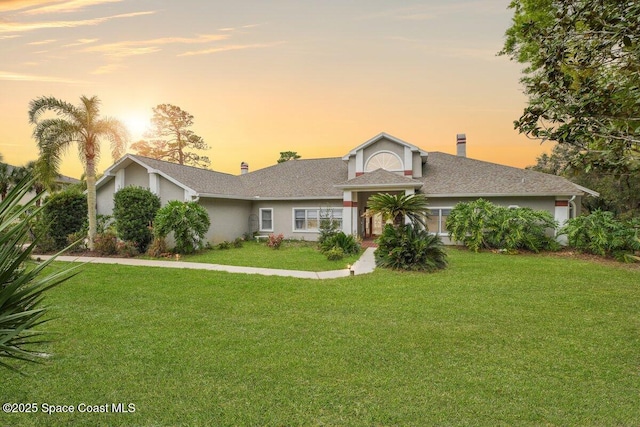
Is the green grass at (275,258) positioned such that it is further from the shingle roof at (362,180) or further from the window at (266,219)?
the window at (266,219)

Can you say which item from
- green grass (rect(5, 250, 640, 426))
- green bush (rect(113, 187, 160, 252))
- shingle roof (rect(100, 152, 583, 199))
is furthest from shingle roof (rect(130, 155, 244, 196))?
green grass (rect(5, 250, 640, 426))

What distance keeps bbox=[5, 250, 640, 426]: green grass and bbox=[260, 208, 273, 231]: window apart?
1217cm

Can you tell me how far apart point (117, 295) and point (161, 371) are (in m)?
4.75

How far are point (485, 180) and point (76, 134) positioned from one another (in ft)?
68.9

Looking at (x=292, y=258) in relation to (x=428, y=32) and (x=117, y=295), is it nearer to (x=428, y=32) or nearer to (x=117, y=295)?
(x=117, y=295)

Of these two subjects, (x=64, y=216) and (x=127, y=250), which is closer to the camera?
(x=127, y=250)

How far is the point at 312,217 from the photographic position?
→ 20.0m

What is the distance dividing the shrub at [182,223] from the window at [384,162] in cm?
1019

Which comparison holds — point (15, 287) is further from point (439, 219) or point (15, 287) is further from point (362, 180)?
point (439, 219)

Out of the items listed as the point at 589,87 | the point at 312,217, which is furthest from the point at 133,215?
the point at 589,87

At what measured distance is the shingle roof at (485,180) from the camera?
16.3 meters

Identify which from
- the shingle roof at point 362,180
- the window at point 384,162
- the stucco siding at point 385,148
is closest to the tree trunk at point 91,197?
the shingle roof at point 362,180

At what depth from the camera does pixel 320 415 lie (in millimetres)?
3453

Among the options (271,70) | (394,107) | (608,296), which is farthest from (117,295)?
(394,107)
